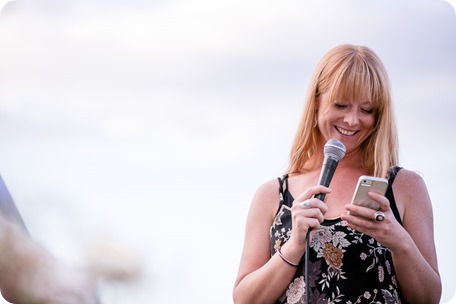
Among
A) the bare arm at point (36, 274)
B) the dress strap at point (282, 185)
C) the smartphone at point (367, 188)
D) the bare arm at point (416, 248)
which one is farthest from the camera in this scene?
the bare arm at point (36, 274)

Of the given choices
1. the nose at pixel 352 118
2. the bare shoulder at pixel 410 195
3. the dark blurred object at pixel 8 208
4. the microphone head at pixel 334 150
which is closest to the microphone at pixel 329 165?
the microphone head at pixel 334 150

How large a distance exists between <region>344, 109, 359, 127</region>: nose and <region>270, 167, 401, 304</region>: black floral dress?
0.20 m

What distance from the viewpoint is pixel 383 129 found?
1.68m

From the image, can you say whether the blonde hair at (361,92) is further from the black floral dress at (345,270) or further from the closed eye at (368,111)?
the black floral dress at (345,270)

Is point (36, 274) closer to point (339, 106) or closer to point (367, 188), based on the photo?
point (339, 106)

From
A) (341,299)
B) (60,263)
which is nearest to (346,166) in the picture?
(341,299)

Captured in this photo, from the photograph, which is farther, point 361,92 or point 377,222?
point 361,92

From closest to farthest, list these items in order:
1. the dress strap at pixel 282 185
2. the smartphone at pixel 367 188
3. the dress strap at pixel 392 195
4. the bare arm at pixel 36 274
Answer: the smartphone at pixel 367 188, the dress strap at pixel 392 195, the dress strap at pixel 282 185, the bare arm at pixel 36 274

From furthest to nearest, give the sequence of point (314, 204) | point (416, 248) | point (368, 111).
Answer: point (368, 111)
point (416, 248)
point (314, 204)

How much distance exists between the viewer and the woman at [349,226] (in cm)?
158

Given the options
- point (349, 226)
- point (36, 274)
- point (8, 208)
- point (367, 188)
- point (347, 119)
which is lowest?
point (36, 274)

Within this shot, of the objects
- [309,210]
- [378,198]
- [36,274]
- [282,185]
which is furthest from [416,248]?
[36,274]

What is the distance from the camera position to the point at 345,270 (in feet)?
5.33

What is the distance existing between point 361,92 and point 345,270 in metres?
0.44
